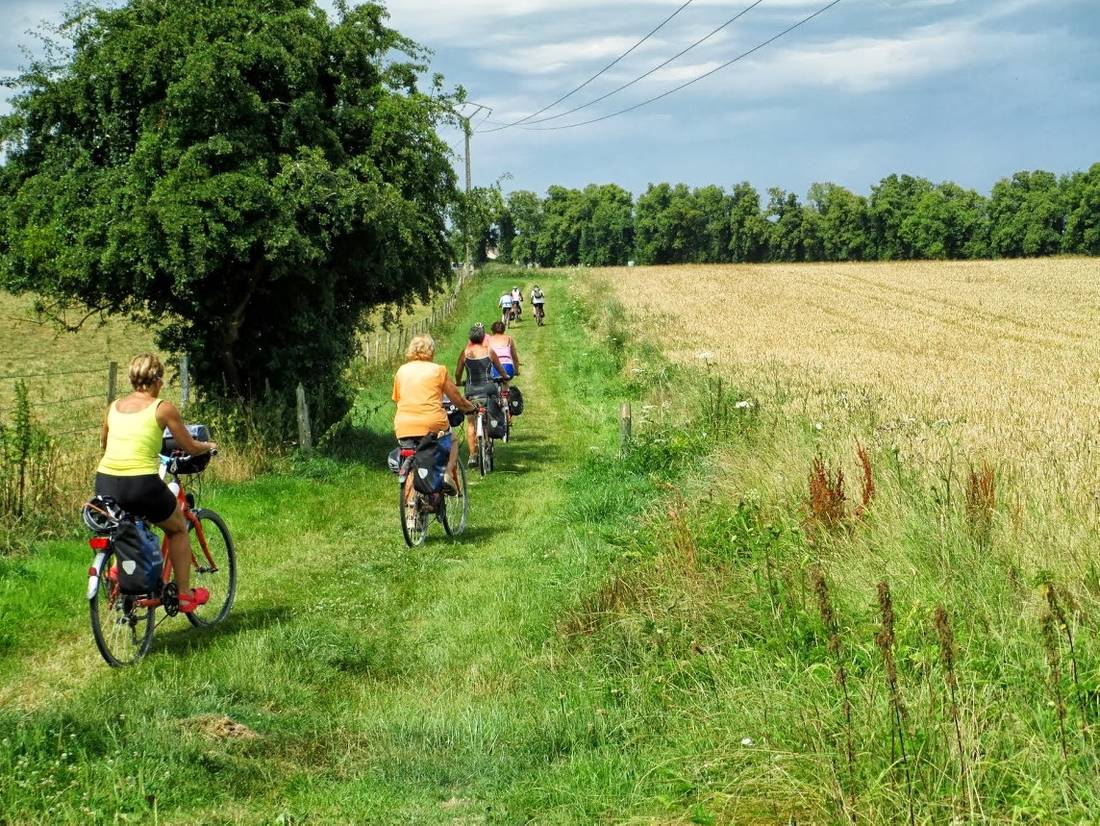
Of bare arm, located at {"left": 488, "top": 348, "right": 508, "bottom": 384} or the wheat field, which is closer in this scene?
the wheat field

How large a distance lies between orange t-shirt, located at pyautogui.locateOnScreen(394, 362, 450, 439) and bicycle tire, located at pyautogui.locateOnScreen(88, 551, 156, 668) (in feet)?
12.5

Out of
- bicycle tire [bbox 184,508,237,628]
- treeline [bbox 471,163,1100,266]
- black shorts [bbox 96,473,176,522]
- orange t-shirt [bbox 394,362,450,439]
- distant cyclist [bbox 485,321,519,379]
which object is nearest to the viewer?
black shorts [bbox 96,473,176,522]

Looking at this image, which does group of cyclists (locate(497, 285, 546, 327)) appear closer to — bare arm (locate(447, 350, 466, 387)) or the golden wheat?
the golden wheat

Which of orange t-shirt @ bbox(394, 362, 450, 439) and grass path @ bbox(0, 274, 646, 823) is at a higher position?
orange t-shirt @ bbox(394, 362, 450, 439)

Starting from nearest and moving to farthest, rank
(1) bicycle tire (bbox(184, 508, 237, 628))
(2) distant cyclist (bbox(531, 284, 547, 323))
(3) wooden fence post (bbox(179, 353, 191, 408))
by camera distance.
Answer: (1) bicycle tire (bbox(184, 508, 237, 628)) < (3) wooden fence post (bbox(179, 353, 191, 408)) < (2) distant cyclist (bbox(531, 284, 547, 323))

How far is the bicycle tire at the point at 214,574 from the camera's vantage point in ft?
26.4

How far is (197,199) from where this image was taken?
44.0ft

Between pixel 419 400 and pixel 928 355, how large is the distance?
1829cm

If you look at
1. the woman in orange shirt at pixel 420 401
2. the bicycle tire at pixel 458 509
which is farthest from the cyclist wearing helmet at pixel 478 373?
the woman in orange shirt at pixel 420 401

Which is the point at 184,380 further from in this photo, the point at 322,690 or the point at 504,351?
the point at 322,690

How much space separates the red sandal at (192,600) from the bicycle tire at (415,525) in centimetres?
306

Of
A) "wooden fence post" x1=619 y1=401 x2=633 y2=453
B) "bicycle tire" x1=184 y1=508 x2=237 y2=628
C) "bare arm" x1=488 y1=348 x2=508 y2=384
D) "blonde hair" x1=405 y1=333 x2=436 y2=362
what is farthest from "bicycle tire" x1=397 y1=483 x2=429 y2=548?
"bare arm" x1=488 y1=348 x2=508 y2=384

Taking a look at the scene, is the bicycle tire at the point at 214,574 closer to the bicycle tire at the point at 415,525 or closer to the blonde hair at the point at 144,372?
the blonde hair at the point at 144,372

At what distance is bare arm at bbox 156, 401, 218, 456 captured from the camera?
691 cm
